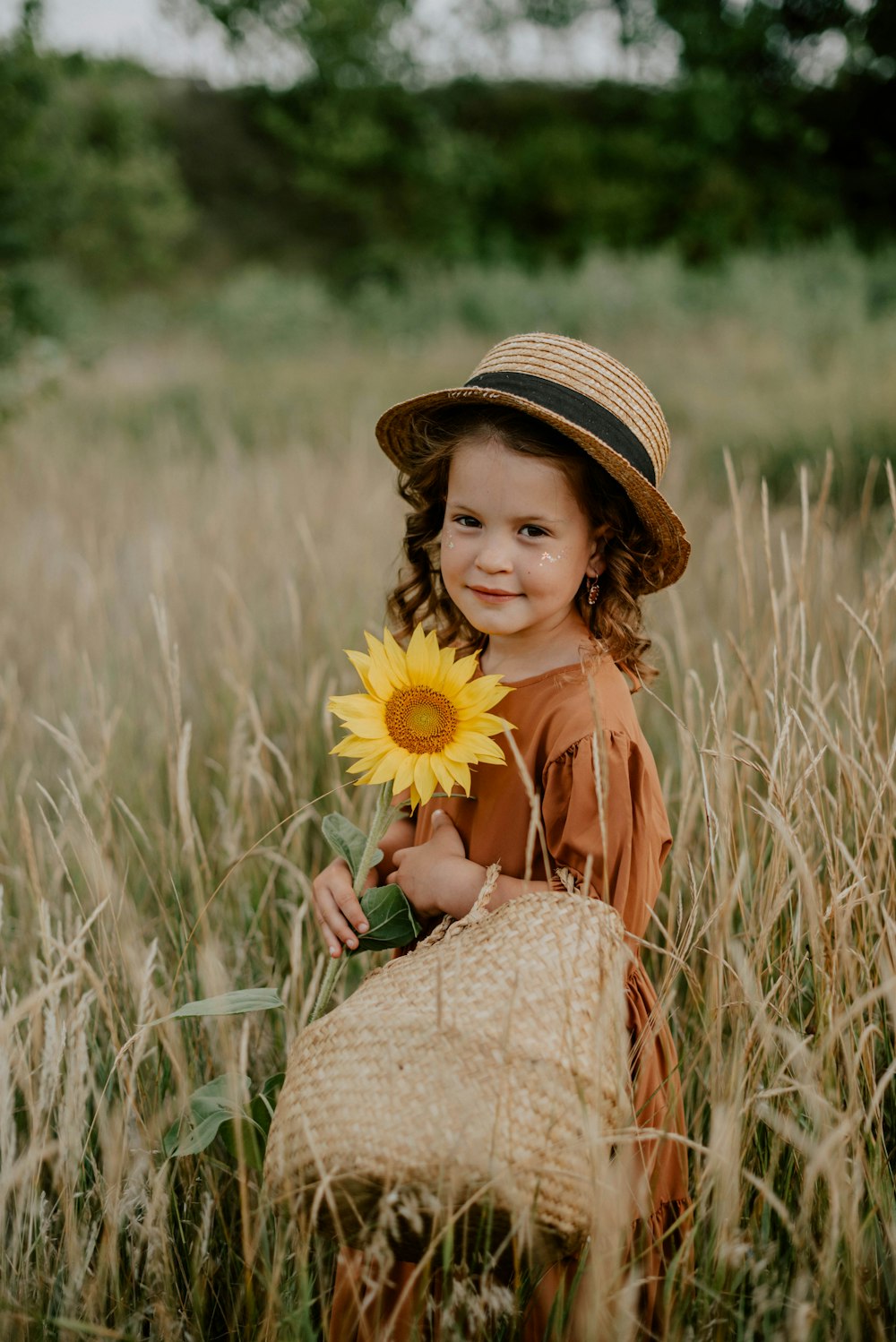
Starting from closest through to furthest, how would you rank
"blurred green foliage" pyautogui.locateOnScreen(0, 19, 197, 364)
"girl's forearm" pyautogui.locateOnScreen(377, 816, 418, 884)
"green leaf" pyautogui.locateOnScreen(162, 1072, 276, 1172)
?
1. "green leaf" pyautogui.locateOnScreen(162, 1072, 276, 1172)
2. "girl's forearm" pyautogui.locateOnScreen(377, 816, 418, 884)
3. "blurred green foliage" pyautogui.locateOnScreen(0, 19, 197, 364)

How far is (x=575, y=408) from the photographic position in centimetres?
120

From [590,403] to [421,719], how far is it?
0.46m

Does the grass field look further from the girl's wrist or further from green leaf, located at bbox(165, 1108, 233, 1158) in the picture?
the girl's wrist

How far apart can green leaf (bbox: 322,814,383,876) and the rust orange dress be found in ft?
0.48

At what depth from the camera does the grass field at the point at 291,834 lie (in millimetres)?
1081

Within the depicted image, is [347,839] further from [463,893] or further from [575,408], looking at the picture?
[575,408]

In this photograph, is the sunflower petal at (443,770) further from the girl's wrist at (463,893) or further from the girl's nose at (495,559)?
the girl's nose at (495,559)

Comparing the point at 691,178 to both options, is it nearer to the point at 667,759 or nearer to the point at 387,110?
the point at 387,110

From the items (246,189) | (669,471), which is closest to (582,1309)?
(669,471)

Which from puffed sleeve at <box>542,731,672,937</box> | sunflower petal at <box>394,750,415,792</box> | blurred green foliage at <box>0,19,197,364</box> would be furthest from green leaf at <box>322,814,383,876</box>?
blurred green foliage at <box>0,19,197,364</box>

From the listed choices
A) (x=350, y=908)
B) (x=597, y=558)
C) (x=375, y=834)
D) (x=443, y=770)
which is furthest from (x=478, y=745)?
(x=597, y=558)

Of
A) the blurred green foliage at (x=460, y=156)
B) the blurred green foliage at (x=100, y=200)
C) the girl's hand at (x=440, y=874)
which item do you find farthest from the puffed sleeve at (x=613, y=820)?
the blurred green foliage at (x=460, y=156)

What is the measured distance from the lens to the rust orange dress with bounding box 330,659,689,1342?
113cm

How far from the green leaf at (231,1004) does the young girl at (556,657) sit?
11cm
